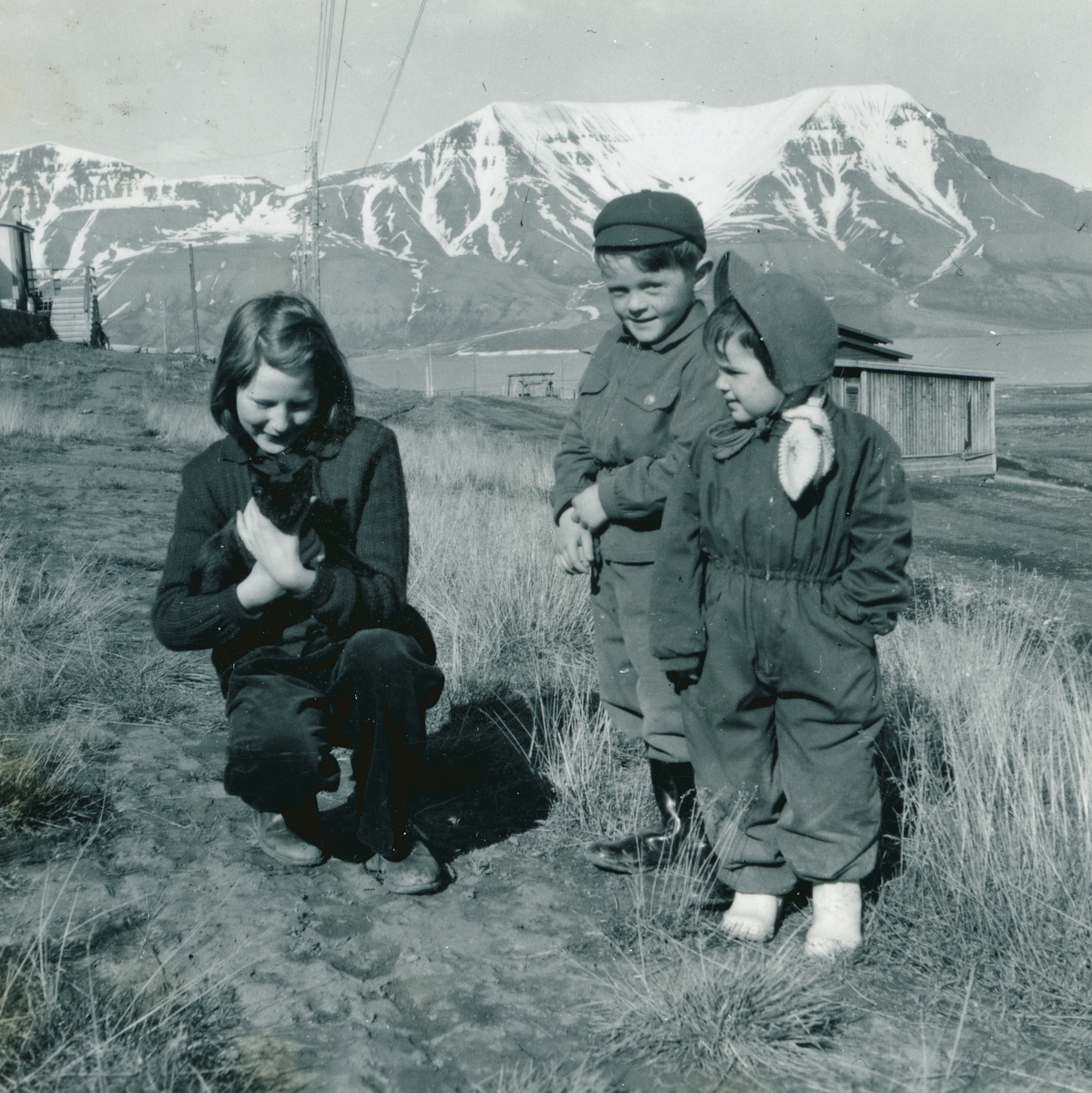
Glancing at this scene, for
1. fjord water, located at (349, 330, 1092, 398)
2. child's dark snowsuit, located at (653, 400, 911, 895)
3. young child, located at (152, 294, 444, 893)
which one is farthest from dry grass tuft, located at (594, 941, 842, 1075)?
fjord water, located at (349, 330, 1092, 398)

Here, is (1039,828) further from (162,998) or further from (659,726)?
(162,998)

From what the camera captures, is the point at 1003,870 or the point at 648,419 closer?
the point at 1003,870

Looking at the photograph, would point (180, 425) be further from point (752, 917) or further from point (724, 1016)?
point (724, 1016)

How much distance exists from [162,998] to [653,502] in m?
1.44

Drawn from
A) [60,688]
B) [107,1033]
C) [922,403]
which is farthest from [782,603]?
[922,403]

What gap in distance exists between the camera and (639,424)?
260 cm

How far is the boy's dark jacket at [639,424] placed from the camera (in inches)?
98.3

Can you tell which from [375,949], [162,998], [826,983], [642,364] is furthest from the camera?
[642,364]

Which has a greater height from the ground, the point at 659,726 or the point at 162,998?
the point at 659,726

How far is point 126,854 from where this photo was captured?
99.5 inches

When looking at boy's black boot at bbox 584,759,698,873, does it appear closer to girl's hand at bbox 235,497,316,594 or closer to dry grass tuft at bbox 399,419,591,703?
girl's hand at bbox 235,497,316,594

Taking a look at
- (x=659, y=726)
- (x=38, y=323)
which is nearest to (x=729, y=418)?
(x=659, y=726)

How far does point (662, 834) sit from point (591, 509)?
841mm

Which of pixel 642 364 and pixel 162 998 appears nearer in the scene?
pixel 162 998
